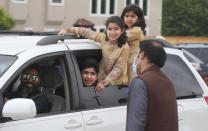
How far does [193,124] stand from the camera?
188 inches

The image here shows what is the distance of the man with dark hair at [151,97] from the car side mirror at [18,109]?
72cm

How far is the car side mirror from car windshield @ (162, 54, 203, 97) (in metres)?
1.82

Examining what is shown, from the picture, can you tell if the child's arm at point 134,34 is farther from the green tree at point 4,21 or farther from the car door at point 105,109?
the green tree at point 4,21

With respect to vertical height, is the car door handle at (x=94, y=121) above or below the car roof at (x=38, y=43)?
below

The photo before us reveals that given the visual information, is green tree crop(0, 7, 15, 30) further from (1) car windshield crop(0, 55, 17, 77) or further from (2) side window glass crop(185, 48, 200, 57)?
(1) car windshield crop(0, 55, 17, 77)

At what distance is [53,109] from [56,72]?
57cm

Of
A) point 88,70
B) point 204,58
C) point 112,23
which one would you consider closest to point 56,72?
point 88,70

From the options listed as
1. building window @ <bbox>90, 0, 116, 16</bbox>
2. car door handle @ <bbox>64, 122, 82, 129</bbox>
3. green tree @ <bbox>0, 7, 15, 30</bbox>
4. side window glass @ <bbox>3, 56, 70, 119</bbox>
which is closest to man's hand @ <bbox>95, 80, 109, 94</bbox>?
side window glass @ <bbox>3, 56, 70, 119</bbox>

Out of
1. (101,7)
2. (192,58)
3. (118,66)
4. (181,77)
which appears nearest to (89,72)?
(118,66)

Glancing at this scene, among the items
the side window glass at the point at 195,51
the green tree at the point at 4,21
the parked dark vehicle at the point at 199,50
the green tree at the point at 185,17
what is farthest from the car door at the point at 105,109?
the green tree at the point at 185,17

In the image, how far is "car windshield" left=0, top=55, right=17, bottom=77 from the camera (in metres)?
3.66

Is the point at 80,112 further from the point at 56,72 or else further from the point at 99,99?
the point at 56,72

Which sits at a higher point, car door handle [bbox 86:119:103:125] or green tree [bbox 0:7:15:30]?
green tree [bbox 0:7:15:30]

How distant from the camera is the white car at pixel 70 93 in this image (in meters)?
3.59
